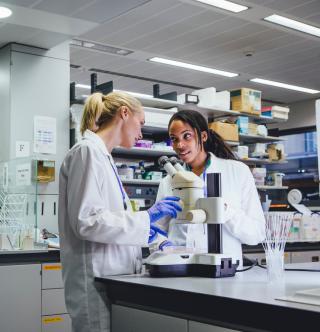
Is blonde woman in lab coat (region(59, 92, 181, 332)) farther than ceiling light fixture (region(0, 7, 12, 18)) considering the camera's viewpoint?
No

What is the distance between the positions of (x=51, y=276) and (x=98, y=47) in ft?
11.8

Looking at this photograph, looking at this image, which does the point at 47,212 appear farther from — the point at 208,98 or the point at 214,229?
the point at 214,229

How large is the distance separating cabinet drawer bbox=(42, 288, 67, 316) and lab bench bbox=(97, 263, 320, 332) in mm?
1962

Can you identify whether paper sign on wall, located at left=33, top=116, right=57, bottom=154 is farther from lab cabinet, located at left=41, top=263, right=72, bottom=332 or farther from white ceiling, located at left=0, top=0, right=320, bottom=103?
lab cabinet, located at left=41, top=263, right=72, bottom=332

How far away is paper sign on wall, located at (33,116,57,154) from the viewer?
4648 mm

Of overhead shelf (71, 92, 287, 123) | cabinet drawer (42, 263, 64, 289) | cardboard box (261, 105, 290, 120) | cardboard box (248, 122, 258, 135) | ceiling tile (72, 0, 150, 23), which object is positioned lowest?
cabinet drawer (42, 263, 64, 289)

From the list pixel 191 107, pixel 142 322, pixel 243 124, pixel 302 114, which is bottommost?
pixel 142 322

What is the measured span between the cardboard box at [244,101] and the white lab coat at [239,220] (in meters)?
3.78

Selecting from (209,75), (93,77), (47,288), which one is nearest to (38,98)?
(93,77)

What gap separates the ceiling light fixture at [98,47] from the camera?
Answer: 6322mm

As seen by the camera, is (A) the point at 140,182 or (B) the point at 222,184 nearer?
(B) the point at 222,184

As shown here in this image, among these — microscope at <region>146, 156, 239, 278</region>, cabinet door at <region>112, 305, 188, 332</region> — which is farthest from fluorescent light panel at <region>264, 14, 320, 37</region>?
cabinet door at <region>112, 305, 188, 332</region>

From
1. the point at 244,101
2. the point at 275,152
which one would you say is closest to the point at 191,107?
the point at 244,101

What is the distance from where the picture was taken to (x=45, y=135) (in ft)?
15.4
